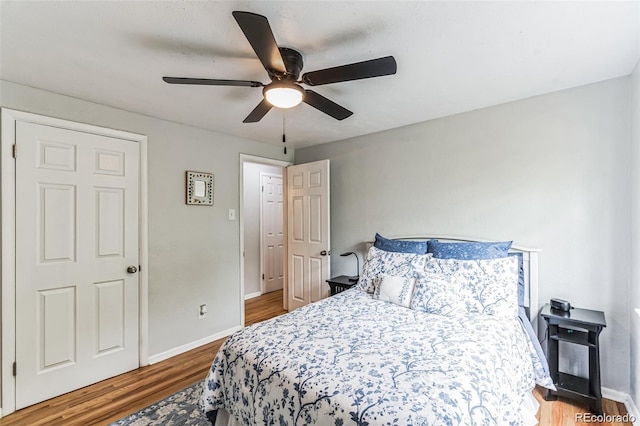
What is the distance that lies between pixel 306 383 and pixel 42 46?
235 cm

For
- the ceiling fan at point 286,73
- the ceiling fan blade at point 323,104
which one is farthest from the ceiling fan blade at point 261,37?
the ceiling fan blade at point 323,104

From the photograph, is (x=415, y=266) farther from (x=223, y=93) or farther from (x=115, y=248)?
(x=115, y=248)

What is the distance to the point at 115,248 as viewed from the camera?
264 cm

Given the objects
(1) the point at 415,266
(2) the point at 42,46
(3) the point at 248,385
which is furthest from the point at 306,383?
(2) the point at 42,46

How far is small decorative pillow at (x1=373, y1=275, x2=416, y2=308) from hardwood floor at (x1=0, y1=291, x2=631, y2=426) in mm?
1124

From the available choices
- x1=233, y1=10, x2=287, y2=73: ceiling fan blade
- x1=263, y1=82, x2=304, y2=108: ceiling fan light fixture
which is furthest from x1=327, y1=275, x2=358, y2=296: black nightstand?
x1=233, y1=10, x2=287, y2=73: ceiling fan blade

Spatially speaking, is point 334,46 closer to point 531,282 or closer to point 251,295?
point 531,282

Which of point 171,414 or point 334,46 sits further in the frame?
point 171,414

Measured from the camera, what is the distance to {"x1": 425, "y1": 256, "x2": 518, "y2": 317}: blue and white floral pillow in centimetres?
206

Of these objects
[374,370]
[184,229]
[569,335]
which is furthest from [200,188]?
[569,335]

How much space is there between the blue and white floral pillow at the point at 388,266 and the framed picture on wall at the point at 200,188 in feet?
6.17

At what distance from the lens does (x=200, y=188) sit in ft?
10.5

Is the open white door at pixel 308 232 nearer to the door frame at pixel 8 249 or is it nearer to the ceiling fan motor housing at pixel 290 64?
the ceiling fan motor housing at pixel 290 64

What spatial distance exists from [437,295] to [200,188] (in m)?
2.56
